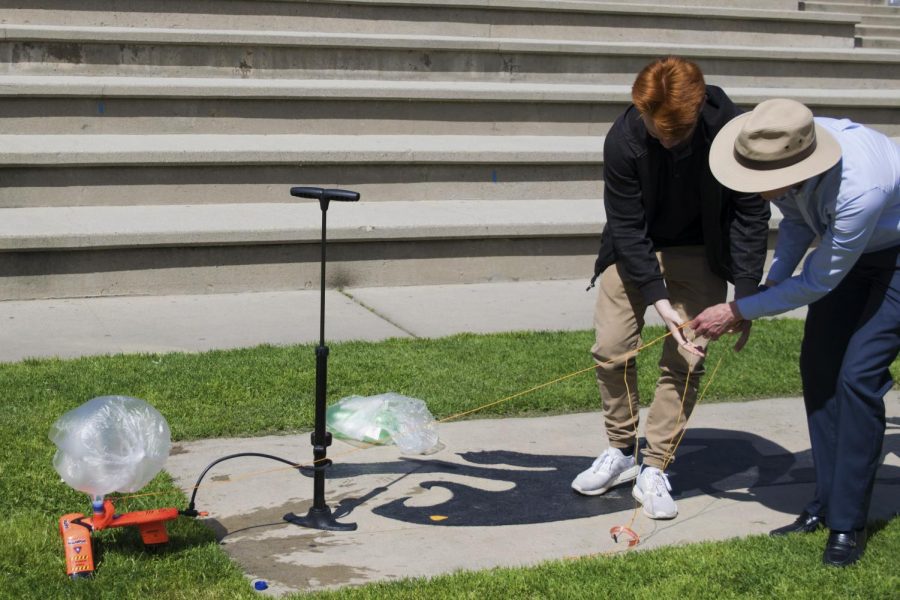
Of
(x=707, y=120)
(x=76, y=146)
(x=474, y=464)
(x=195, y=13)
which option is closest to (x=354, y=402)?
(x=474, y=464)

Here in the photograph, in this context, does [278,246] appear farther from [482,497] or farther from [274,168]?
[482,497]

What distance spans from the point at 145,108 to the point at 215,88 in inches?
21.7

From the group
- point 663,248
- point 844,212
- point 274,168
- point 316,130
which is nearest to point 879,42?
point 316,130

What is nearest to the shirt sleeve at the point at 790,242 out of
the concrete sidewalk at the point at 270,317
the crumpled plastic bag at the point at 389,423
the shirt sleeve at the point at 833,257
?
the shirt sleeve at the point at 833,257

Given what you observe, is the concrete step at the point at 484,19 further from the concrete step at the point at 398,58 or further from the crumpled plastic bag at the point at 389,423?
the crumpled plastic bag at the point at 389,423

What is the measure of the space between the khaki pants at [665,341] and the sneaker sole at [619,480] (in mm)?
A: 177

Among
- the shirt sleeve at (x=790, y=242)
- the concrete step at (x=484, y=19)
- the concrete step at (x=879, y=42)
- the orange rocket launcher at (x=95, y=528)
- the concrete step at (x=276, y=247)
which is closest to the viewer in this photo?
the orange rocket launcher at (x=95, y=528)

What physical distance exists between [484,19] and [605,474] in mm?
7245

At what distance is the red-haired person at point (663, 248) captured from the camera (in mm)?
4410

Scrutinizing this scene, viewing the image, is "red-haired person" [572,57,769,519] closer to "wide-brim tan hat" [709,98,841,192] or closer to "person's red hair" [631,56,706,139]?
"person's red hair" [631,56,706,139]

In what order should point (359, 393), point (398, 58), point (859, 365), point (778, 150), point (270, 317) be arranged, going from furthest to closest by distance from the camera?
point (398, 58) < point (270, 317) < point (359, 393) < point (859, 365) < point (778, 150)

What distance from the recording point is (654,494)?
15.7ft

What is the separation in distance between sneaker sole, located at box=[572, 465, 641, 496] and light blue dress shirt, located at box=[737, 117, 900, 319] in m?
1.02

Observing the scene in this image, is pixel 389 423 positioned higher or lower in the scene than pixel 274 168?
lower
